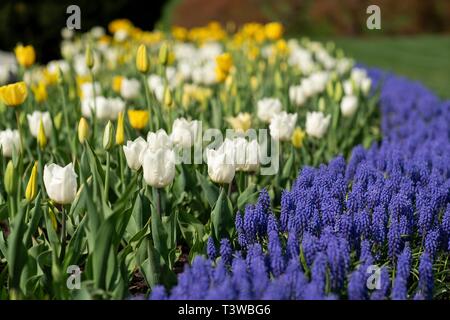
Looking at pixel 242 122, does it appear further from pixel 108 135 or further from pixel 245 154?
pixel 108 135

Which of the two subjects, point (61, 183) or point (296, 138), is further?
point (296, 138)

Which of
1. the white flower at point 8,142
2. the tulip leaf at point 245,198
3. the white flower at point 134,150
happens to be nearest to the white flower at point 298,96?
the tulip leaf at point 245,198

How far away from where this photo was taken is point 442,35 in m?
16.0

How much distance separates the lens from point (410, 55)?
1353 cm

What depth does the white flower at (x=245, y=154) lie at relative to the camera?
9.66 ft

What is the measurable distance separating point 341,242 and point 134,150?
0.93 metres

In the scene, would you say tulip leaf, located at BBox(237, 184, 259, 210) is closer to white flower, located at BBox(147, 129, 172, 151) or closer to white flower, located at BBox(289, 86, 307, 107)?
white flower, located at BBox(147, 129, 172, 151)

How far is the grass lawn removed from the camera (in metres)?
11.5

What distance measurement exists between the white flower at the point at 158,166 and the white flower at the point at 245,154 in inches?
14.3

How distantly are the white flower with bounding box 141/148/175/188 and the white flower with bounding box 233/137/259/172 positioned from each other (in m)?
0.36

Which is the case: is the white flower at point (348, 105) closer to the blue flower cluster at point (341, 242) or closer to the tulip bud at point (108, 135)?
the blue flower cluster at point (341, 242)

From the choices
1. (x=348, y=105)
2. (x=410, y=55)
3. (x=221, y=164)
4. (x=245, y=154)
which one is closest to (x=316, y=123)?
(x=348, y=105)

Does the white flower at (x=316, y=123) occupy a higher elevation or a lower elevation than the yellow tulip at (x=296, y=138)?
higher
